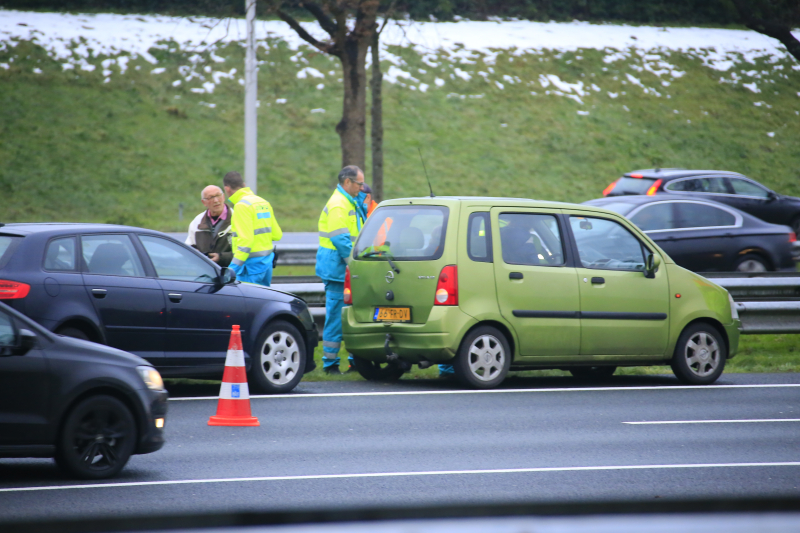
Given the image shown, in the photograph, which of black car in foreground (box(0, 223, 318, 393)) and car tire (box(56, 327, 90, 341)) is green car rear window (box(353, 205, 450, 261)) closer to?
black car in foreground (box(0, 223, 318, 393))

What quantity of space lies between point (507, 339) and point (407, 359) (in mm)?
987

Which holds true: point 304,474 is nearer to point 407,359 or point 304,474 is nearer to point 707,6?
point 407,359

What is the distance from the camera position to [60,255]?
8.26 metres

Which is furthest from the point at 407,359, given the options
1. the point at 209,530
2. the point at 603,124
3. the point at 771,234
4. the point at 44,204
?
the point at 603,124

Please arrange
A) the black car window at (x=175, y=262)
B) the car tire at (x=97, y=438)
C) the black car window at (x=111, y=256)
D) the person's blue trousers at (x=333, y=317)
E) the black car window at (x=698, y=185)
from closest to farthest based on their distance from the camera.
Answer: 1. the car tire at (x=97, y=438)
2. the black car window at (x=111, y=256)
3. the black car window at (x=175, y=262)
4. the person's blue trousers at (x=333, y=317)
5. the black car window at (x=698, y=185)

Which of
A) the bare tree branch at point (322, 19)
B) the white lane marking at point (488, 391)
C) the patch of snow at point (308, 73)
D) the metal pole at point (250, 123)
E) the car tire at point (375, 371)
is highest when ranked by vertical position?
the patch of snow at point (308, 73)

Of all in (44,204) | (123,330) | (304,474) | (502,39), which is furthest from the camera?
(502,39)

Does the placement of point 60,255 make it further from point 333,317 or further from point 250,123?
point 250,123

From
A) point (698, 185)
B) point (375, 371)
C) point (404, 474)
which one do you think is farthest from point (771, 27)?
point (404, 474)

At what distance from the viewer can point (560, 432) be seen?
7.71m

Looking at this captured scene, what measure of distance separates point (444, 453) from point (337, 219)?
4517 millimetres

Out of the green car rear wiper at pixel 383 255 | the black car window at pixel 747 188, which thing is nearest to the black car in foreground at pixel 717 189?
the black car window at pixel 747 188

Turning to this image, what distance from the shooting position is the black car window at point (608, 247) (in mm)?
10398

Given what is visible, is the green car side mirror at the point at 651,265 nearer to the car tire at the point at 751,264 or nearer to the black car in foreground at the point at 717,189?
the car tire at the point at 751,264
